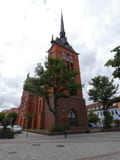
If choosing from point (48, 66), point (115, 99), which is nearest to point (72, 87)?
point (48, 66)

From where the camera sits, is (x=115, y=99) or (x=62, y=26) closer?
(x=115, y=99)

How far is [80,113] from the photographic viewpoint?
1089 inches

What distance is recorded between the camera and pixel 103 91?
90.6 feet

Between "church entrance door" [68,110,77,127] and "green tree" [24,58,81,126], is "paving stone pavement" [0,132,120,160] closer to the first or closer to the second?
"green tree" [24,58,81,126]

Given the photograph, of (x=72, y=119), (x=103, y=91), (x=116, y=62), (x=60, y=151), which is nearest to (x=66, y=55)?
(x=103, y=91)

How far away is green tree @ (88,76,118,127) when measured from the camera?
90.0 ft

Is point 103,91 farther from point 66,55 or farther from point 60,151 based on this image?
point 60,151

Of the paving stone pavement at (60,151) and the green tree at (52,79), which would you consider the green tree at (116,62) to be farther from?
the green tree at (52,79)

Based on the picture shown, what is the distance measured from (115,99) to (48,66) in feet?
57.2

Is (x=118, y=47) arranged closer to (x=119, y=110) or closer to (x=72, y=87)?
(x=72, y=87)

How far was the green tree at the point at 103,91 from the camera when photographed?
27.4 m

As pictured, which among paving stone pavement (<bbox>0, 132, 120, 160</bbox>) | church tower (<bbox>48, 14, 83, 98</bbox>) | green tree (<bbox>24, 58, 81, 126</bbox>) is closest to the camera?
paving stone pavement (<bbox>0, 132, 120, 160</bbox>)

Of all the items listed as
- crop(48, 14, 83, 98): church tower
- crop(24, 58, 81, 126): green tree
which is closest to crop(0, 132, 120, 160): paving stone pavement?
crop(24, 58, 81, 126): green tree

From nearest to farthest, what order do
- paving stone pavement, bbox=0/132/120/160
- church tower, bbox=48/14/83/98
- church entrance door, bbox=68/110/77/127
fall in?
paving stone pavement, bbox=0/132/120/160 < church entrance door, bbox=68/110/77/127 < church tower, bbox=48/14/83/98
